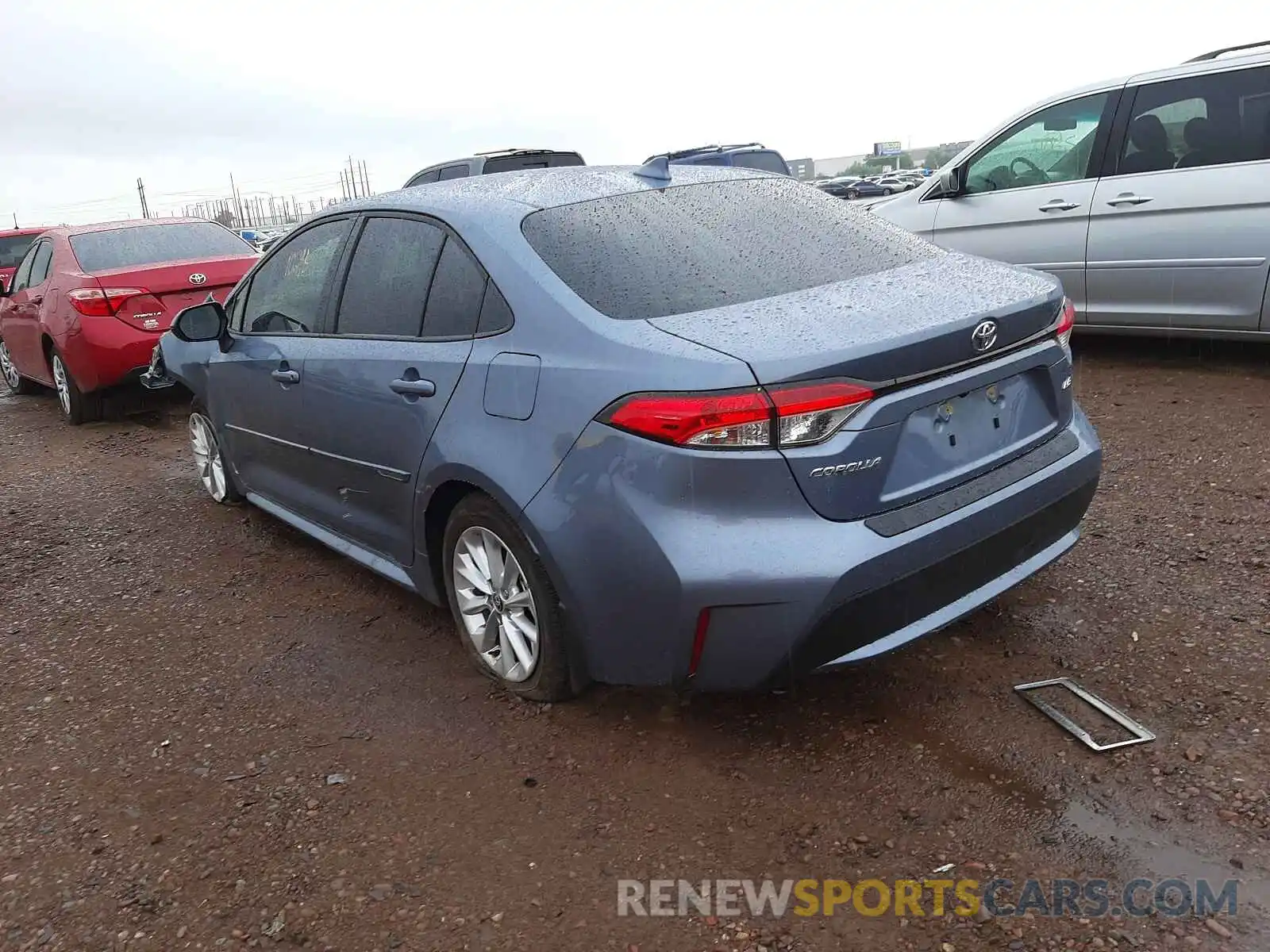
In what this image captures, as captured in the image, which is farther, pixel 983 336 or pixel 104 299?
pixel 104 299

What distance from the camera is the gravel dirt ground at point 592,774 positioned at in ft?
7.55

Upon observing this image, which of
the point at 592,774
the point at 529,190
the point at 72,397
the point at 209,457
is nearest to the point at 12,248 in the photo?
the point at 72,397

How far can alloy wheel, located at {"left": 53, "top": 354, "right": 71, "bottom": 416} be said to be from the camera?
26.1ft

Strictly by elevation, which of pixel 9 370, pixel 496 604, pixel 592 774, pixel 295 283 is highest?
pixel 295 283

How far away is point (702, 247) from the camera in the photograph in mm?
2986

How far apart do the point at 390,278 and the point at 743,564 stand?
180cm

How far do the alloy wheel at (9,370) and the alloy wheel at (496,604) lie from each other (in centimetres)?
852

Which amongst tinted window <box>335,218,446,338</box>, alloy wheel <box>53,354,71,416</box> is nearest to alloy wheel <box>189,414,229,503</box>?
tinted window <box>335,218,446,338</box>

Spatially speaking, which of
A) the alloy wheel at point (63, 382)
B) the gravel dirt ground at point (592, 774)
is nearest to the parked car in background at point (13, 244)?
the alloy wheel at point (63, 382)

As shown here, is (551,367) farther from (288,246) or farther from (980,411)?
(288,246)

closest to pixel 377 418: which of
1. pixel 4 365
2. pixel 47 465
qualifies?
pixel 47 465

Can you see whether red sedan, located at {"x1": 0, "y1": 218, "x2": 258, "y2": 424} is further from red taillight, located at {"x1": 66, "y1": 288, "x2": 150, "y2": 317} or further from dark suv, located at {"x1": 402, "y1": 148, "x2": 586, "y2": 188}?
dark suv, located at {"x1": 402, "y1": 148, "x2": 586, "y2": 188}

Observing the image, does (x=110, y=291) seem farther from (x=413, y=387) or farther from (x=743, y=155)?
(x=743, y=155)

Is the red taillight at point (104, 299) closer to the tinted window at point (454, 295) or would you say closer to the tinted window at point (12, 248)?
the tinted window at point (454, 295)
